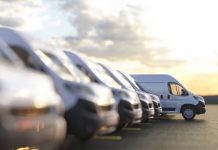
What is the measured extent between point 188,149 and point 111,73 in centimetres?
432

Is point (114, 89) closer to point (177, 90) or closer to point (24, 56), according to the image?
point (24, 56)

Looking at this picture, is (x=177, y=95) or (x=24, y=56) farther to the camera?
(x=177, y=95)

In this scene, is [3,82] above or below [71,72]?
below

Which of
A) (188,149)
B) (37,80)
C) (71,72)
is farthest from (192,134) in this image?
(37,80)

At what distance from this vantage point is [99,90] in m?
11.0

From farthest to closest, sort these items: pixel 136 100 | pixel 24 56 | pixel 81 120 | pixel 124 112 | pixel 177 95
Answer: pixel 177 95, pixel 136 100, pixel 124 112, pixel 81 120, pixel 24 56

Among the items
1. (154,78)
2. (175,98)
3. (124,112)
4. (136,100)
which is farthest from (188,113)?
(124,112)

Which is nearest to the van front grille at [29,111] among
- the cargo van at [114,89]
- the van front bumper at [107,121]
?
the van front bumper at [107,121]

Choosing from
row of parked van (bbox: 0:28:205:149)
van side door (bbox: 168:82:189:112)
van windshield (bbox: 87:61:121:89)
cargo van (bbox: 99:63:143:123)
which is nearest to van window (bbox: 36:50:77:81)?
row of parked van (bbox: 0:28:205:149)

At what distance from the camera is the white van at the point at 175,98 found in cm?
2653

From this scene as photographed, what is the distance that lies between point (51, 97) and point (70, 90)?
10.2ft

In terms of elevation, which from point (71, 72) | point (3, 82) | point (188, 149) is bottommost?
point (188, 149)

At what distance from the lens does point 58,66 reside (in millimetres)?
11086

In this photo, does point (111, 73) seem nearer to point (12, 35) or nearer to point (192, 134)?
point (192, 134)
